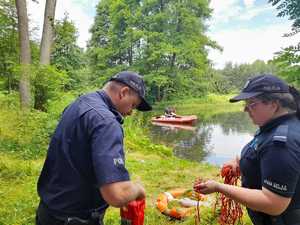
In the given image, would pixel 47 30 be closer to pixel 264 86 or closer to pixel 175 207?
pixel 175 207

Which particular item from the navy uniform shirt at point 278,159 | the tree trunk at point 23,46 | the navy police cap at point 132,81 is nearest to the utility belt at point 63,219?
the navy police cap at point 132,81

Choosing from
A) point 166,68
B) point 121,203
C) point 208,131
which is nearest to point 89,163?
point 121,203

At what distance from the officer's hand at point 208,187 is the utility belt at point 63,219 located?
0.71 metres

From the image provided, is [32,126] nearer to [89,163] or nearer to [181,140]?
Answer: [89,163]

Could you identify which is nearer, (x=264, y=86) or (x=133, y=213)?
(x=264, y=86)

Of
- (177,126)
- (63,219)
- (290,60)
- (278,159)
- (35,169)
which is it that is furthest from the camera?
(177,126)

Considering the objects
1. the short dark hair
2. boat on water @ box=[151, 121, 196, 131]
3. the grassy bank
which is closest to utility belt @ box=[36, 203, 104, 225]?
the short dark hair

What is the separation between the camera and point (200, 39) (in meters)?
37.2

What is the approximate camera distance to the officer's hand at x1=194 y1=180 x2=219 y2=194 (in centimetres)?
247

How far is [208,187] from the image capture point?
8.25ft

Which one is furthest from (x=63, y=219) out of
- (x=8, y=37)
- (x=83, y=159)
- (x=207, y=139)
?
(x=207, y=139)

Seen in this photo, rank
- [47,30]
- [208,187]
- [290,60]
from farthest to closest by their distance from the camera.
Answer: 1. [47,30]
2. [290,60]
3. [208,187]

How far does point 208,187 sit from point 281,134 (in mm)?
641

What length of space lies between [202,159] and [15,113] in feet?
20.8
